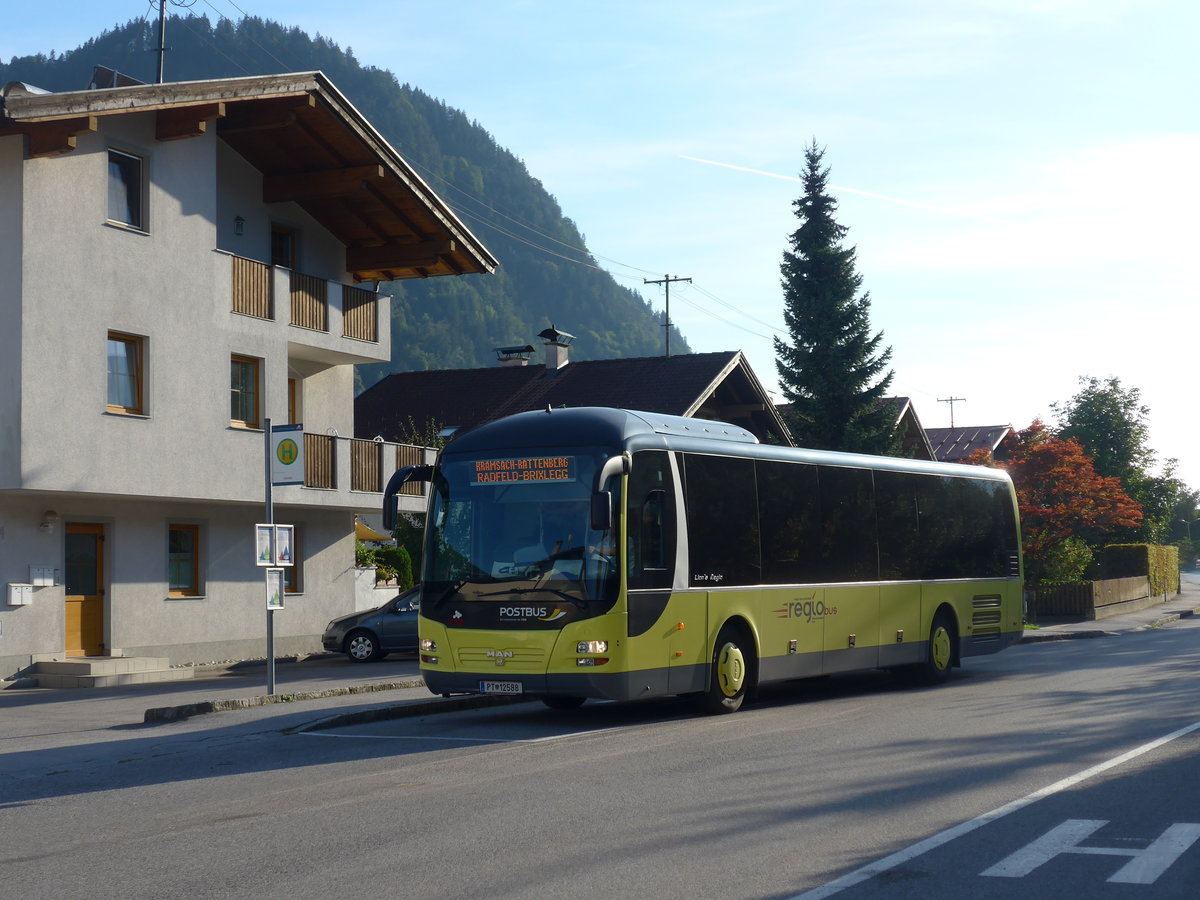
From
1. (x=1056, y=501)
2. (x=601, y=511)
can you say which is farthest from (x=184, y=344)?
(x=1056, y=501)

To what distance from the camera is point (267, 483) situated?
17.6 metres

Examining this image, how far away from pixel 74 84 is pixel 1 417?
16255 centimetres

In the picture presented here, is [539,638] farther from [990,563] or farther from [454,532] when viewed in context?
[990,563]

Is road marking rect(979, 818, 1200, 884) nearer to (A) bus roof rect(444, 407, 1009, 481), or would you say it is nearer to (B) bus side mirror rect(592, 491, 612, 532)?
(B) bus side mirror rect(592, 491, 612, 532)

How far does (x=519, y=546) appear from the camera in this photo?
14375 mm

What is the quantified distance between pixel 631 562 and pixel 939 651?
25.4ft

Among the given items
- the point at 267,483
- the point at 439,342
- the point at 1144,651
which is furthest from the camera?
the point at 439,342

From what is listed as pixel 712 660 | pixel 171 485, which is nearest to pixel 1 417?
pixel 171 485

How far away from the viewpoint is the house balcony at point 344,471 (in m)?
28.3

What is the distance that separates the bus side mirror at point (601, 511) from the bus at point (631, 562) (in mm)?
18

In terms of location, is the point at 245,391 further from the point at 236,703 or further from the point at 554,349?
the point at 554,349

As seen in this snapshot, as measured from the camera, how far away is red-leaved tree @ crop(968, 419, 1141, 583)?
44062 mm

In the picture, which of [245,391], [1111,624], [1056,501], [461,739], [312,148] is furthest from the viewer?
[1056,501]

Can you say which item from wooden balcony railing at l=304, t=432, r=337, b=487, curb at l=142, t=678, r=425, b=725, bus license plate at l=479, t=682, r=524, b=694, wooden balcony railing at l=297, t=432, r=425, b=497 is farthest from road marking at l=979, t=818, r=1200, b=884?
wooden balcony railing at l=304, t=432, r=337, b=487
